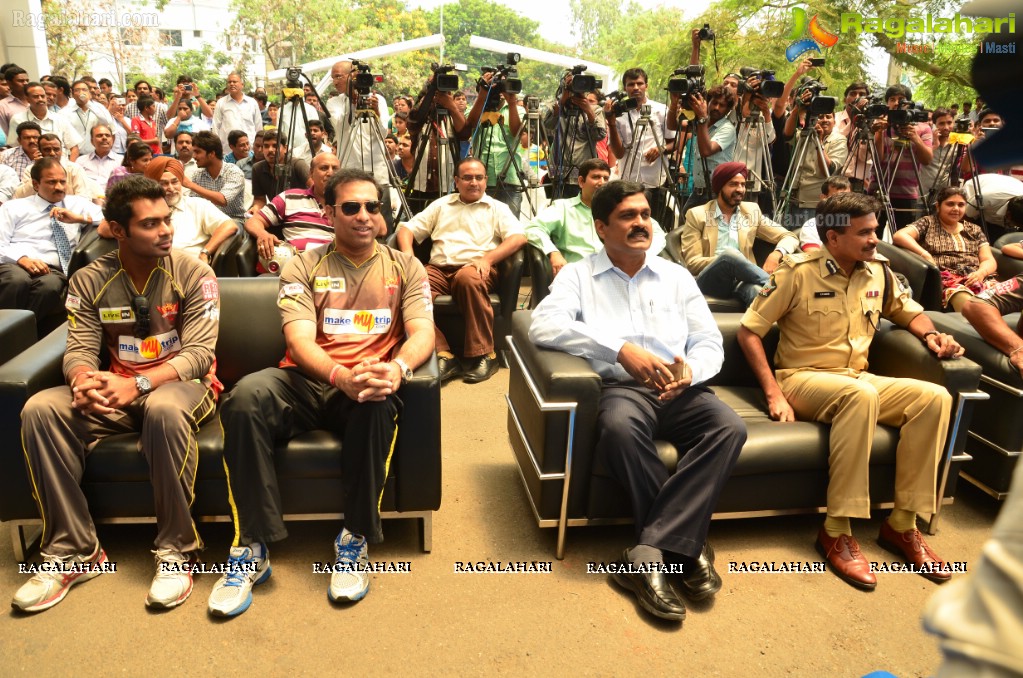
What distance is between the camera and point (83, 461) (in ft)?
7.33

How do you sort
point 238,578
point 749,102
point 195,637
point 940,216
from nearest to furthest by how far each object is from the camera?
point 195,637 < point 238,578 < point 940,216 < point 749,102

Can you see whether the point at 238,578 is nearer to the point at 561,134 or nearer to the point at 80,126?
the point at 561,134

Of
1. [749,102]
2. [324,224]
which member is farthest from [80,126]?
[749,102]

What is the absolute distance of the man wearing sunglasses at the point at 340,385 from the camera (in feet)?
7.26

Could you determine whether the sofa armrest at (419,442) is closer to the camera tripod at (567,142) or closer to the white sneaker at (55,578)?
the white sneaker at (55,578)

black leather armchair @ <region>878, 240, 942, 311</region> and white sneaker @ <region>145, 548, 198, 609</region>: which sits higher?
black leather armchair @ <region>878, 240, 942, 311</region>

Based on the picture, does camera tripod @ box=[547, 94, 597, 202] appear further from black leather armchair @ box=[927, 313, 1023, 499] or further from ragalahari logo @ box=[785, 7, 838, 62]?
ragalahari logo @ box=[785, 7, 838, 62]

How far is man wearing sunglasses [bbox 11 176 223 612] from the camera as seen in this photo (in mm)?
2174

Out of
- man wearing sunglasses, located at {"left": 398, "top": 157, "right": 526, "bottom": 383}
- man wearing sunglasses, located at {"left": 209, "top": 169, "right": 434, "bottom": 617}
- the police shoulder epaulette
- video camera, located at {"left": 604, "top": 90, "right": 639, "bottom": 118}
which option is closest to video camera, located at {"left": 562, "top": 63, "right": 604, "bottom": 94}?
video camera, located at {"left": 604, "top": 90, "right": 639, "bottom": 118}

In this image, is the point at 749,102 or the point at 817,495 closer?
the point at 817,495

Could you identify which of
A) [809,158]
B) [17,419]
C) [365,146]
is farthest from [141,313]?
[809,158]

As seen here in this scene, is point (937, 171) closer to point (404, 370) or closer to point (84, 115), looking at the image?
point (404, 370)

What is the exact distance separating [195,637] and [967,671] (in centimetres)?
197

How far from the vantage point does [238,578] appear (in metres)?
2.19
